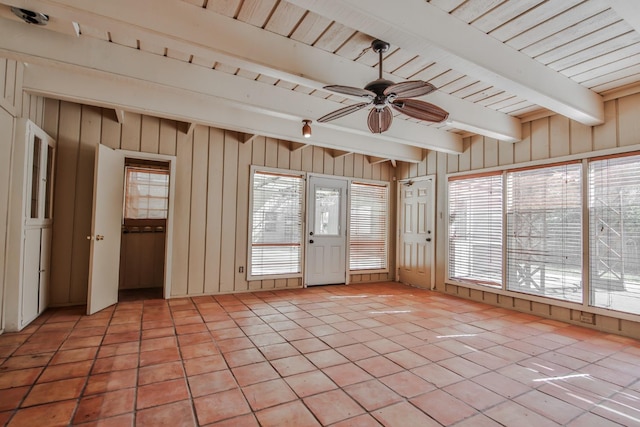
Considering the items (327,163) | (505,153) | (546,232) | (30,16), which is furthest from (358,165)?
(30,16)

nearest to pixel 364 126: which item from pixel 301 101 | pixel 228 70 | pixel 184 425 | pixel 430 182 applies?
pixel 301 101

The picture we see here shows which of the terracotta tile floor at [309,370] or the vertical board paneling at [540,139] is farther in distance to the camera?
the vertical board paneling at [540,139]

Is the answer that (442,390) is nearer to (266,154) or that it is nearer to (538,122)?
(538,122)

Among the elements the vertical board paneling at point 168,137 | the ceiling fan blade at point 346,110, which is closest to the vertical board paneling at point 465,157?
the ceiling fan blade at point 346,110

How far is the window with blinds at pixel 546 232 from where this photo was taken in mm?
3936

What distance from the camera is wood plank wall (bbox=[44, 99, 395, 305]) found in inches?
161

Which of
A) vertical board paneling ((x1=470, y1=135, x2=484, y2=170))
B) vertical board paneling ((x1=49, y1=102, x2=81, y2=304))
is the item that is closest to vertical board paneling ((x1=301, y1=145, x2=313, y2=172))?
vertical board paneling ((x1=470, y1=135, x2=484, y2=170))

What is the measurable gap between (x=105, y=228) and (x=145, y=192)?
1.71 metres

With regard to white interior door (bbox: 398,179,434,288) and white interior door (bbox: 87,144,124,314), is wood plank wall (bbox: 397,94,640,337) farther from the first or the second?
white interior door (bbox: 87,144,124,314)

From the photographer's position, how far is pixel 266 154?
17.7 ft

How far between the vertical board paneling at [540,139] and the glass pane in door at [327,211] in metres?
3.16

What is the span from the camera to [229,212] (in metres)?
5.10

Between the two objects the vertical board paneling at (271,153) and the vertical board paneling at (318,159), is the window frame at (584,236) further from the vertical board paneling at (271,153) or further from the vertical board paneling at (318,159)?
the vertical board paneling at (271,153)

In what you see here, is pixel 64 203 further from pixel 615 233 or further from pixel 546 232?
pixel 615 233
